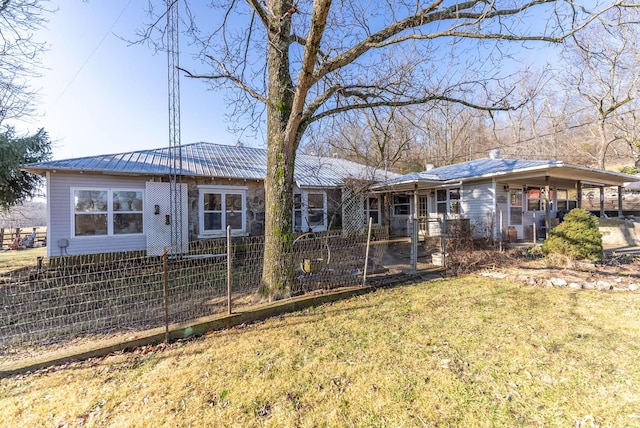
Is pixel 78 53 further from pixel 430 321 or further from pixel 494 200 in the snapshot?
pixel 494 200

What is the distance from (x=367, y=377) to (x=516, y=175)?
10.3 metres

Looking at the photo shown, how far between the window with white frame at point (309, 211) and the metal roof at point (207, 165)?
715mm

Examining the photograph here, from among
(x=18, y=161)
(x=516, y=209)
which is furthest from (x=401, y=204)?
(x=18, y=161)

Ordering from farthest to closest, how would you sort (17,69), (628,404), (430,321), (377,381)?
(17,69) < (430,321) < (377,381) < (628,404)

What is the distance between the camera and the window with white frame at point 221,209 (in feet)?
31.1

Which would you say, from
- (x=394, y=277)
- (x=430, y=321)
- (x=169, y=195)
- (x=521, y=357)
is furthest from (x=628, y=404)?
(x=169, y=195)

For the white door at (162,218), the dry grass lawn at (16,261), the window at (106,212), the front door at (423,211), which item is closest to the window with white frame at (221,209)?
the white door at (162,218)

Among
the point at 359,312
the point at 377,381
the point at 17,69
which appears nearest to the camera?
the point at 377,381

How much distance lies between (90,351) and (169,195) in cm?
631

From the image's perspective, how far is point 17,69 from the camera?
9.44 meters

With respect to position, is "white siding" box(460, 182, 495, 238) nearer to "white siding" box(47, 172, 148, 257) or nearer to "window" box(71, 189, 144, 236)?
"window" box(71, 189, 144, 236)

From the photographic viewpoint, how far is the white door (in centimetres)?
856

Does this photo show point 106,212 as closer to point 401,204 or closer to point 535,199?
point 401,204

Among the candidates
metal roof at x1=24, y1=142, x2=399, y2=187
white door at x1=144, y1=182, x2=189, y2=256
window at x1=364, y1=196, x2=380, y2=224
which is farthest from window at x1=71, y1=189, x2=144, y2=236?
window at x1=364, y1=196, x2=380, y2=224
